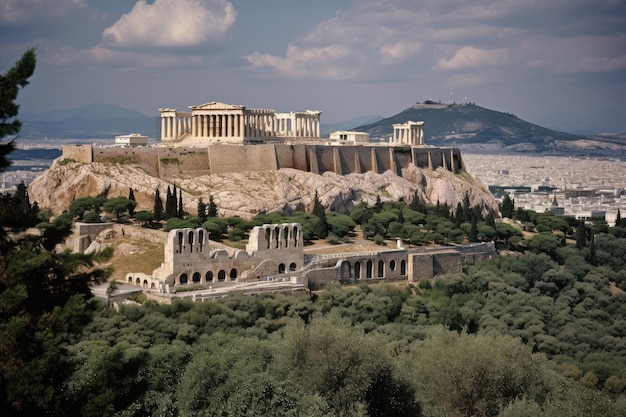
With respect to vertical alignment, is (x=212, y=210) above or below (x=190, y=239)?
above

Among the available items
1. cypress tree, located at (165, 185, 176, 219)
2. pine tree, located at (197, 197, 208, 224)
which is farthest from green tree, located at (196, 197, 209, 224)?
cypress tree, located at (165, 185, 176, 219)

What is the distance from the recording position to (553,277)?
60.5 meters

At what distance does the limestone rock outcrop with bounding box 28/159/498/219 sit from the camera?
64500 millimetres

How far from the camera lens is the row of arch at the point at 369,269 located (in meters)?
55.0

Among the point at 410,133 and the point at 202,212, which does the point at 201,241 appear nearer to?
the point at 202,212

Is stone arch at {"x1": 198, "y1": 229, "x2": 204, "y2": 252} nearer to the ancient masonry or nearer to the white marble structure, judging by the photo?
the ancient masonry

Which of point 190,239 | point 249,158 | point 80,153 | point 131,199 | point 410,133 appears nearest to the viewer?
point 190,239

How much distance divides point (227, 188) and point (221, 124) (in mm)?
9862

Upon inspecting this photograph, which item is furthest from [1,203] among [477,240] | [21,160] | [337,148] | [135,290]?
[21,160]

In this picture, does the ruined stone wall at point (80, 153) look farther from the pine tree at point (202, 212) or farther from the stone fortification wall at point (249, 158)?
the pine tree at point (202, 212)

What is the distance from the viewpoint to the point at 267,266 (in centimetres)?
5225

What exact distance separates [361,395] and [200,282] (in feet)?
53.6

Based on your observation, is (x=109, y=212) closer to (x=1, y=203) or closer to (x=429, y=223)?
(x=429, y=223)

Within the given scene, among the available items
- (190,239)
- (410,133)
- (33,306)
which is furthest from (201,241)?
(410,133)
